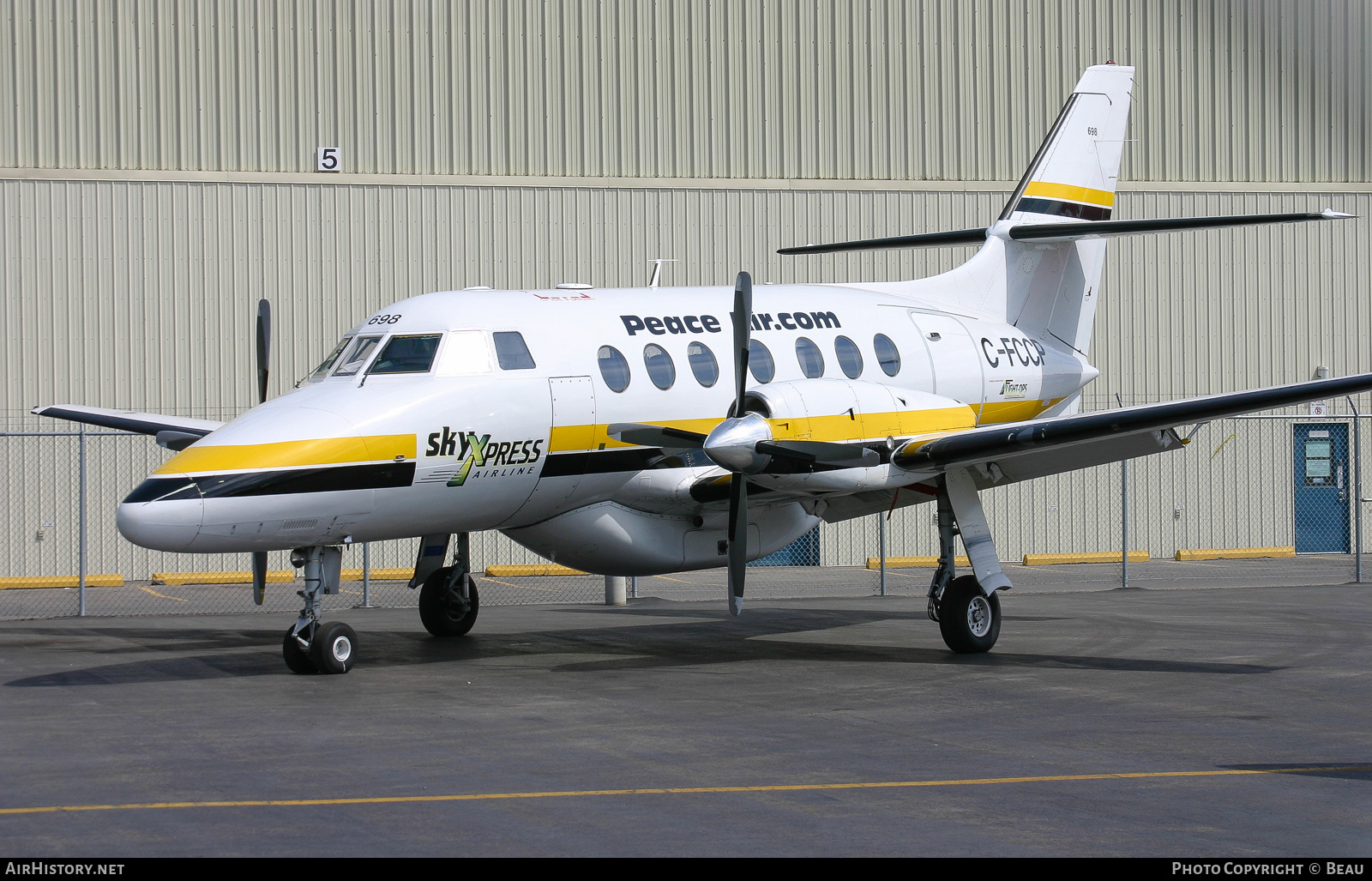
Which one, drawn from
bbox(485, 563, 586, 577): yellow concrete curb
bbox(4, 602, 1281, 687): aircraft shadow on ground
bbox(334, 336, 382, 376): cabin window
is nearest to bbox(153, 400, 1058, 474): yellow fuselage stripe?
bbox(334, 336, 382, 376): cabin window

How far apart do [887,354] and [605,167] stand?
1203cm

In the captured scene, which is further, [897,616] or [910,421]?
[897,616]

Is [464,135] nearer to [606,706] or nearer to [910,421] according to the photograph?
[910,421]

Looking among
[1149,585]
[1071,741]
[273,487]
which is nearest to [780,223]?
[1149,585]

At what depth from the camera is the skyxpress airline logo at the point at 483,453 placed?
13.0 m

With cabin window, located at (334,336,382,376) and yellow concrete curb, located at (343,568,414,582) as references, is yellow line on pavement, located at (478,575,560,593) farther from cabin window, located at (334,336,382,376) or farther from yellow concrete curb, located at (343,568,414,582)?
cabin window, located at (334,336,382,376)

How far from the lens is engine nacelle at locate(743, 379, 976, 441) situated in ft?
43.8

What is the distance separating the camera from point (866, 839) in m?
6.91

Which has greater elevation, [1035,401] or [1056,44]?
[1056,44]

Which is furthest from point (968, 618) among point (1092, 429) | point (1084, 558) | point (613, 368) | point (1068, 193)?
point (1084, 558)

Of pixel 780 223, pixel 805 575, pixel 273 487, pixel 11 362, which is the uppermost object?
pixel 780 223

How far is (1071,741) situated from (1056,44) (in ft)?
69.8

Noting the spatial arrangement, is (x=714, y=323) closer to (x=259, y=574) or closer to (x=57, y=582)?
(x=259, y=574)

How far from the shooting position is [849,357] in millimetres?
15750
